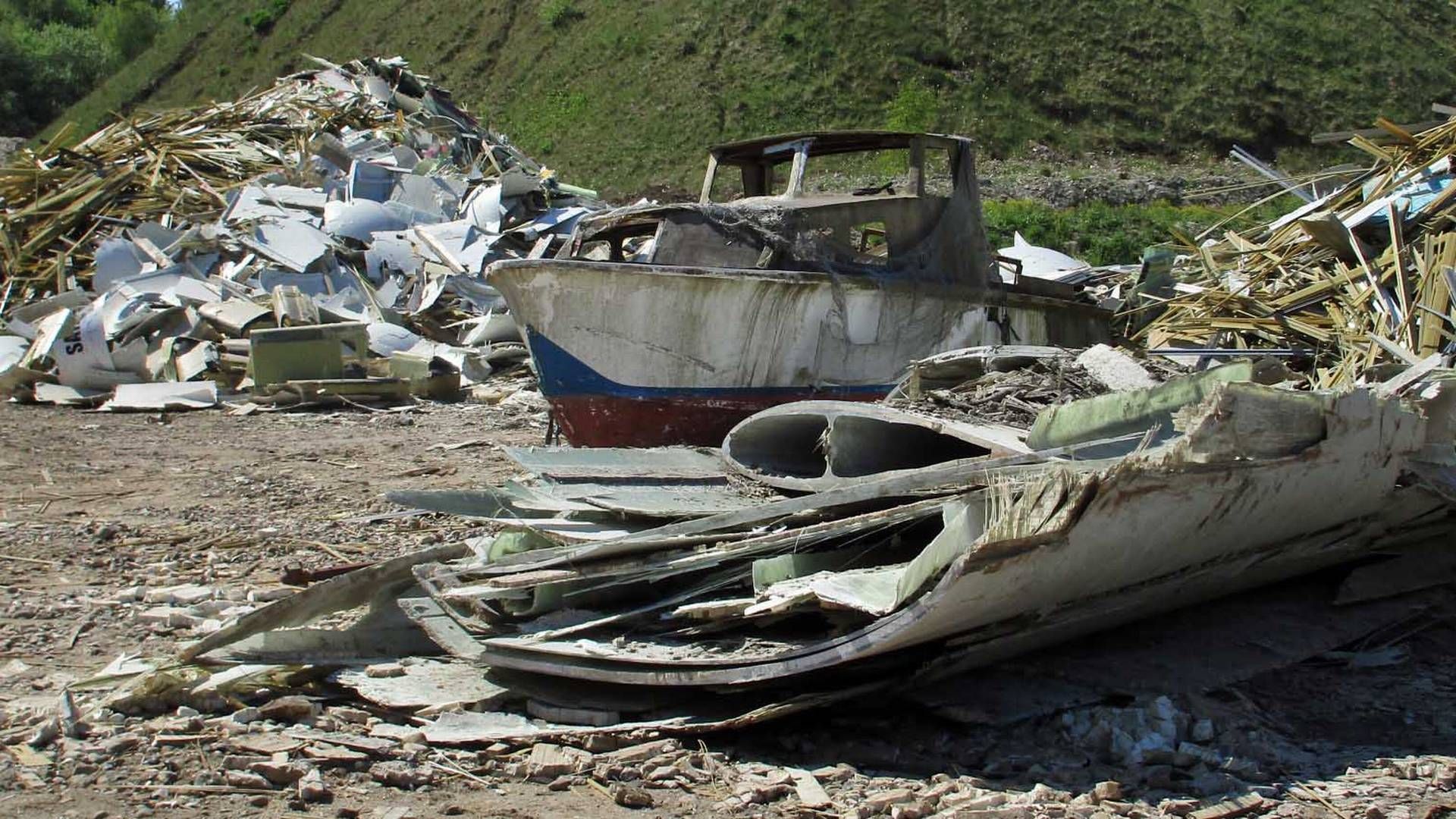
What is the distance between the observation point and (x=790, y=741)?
12.6ft

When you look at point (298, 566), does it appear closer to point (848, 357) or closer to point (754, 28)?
point (848, 357)

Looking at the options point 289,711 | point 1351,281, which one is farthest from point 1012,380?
point 1351,281

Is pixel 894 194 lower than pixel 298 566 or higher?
higher

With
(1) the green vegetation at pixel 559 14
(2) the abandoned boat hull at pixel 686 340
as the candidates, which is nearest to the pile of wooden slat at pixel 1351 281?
(2) the abandoned boat hull at pixel 686 340

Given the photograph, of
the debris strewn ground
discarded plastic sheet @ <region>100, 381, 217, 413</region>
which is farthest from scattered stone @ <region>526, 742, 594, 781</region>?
discarded plastic sheet @ <region>100, 381, 217, 413</region>

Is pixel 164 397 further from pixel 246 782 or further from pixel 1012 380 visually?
pixel 246 782

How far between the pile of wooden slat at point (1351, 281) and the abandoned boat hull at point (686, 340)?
2330 mm

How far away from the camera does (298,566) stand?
233 inches

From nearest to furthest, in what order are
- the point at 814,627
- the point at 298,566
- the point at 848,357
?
the point at 814,627 → the point at 298,566 → the point at 848,357

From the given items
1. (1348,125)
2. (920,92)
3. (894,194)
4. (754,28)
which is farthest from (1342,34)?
(894,194)

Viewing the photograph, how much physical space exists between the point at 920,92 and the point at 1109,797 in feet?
113

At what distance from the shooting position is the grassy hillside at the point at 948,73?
3534cm

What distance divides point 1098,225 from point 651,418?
1996 centimetres

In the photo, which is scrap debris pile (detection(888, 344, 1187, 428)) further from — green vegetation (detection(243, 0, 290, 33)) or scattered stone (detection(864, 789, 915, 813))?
green vegetation (detection(243, 0, 290, 33))
